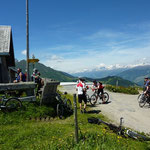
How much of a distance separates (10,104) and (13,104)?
0.53 ft

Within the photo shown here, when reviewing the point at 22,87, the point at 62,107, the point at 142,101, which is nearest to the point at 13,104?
the point at 22,87

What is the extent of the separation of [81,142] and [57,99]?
534cm

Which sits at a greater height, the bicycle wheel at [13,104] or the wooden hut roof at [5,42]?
the wooden hut roof at [5,42]

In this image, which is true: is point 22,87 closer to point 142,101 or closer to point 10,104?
point 10,104

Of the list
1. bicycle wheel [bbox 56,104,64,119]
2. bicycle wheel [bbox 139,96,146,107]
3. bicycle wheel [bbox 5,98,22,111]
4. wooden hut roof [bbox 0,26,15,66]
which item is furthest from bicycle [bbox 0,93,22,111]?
bicycle wheel [bbox 139,96,146,107]

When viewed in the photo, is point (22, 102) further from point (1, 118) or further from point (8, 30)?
point (8, 30)

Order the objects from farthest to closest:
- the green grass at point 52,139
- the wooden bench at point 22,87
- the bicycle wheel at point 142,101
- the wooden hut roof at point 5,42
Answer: the wooden hut roof at point 5,42
the bicycle wheel at point 142,101
the wooden bench at point 22,87
the green grass at point 52,139

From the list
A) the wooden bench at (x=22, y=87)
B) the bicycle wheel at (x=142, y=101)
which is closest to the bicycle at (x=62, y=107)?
the wooden bench at (x=22, y=87)

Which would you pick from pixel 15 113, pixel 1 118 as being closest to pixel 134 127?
pixel 15 113

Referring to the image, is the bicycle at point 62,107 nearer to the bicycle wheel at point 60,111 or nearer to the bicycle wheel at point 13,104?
the bicycle wheel at point 60,111

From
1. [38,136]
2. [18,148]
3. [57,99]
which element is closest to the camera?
[18,148]

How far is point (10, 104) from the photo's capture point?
841 centimetres

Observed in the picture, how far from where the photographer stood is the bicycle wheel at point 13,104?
8344 millimetres

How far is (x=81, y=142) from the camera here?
5207 mm
